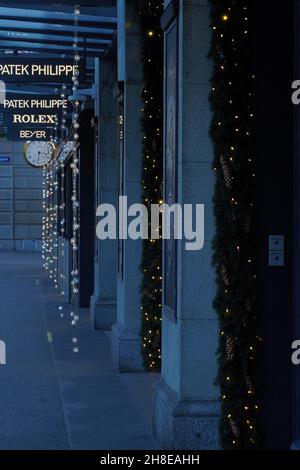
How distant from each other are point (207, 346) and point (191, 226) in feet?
2.87

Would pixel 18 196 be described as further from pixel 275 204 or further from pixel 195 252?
pixel 275 204

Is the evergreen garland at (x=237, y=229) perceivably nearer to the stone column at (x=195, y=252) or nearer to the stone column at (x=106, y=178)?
the stone column at (x=195, y=252)

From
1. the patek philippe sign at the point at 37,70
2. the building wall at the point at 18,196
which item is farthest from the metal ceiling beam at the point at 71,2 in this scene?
the building wall at the point at 18,196

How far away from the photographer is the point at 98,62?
16328 mm

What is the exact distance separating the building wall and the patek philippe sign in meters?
35.1

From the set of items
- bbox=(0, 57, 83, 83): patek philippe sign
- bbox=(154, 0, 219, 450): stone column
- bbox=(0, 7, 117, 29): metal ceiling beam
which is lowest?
bbox=(154, 0, 219, 450): stone column

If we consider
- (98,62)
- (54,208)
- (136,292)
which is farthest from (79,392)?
(54,208)

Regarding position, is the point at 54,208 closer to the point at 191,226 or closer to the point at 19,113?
the point at 19,113

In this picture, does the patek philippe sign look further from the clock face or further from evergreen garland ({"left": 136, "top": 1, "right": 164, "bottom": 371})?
the clock face

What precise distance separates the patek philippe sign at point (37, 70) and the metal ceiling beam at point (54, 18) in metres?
0.57

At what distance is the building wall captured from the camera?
50031 millimetres

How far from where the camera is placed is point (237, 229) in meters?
7.49

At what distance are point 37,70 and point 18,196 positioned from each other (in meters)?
35.6

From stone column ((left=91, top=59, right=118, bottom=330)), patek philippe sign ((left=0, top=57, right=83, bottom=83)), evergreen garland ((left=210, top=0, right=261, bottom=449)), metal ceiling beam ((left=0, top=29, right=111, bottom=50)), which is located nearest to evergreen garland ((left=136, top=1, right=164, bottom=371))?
patek philippe sign ((left=0, top=57, right=83, bottom=83))
